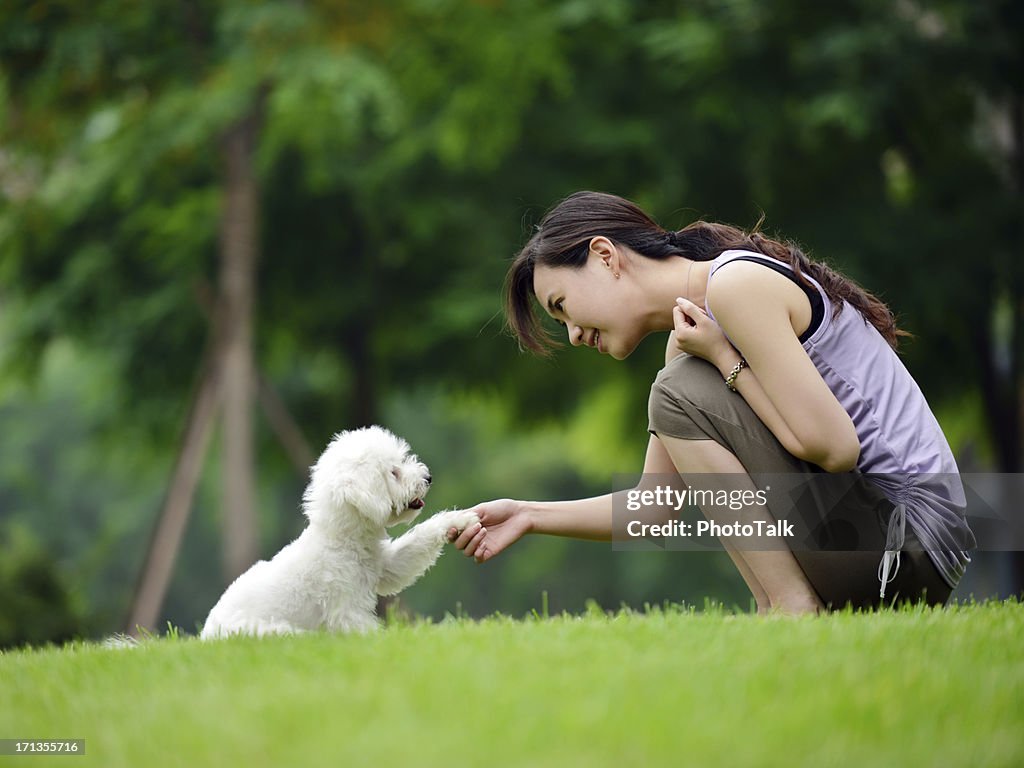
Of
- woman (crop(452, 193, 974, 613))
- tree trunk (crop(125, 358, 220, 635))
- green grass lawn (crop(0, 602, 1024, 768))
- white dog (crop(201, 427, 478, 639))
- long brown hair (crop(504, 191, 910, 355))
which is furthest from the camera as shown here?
tree trunk (crop(125, 358, 220, 635))

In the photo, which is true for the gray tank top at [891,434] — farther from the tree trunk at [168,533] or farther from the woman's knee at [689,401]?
the tree trunk at [168,533]

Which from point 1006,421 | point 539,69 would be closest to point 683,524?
point 539,69

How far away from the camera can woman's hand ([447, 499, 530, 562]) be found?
4.27 m

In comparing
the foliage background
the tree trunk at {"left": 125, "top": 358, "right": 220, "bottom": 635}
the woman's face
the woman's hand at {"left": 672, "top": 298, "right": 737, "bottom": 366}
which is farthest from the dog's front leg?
the foliage background

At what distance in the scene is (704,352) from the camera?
4051 millimetres

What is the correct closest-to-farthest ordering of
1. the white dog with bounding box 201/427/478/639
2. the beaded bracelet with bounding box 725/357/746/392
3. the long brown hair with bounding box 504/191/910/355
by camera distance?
the beaded bracelet with bounding box 725/357/746/392
the white dog with bounding box 201/427/478/639
the long brown hair with bounding box 504/191/910/355

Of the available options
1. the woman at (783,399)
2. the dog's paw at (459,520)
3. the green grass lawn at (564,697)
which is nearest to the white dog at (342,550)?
the dog's paw at (459,520)

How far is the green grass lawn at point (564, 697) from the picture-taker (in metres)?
2.48

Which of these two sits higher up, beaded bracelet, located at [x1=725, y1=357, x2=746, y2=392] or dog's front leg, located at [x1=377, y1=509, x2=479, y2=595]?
beaded bracelet, located at [x1=725, y1=357, x2=746, y2=392]

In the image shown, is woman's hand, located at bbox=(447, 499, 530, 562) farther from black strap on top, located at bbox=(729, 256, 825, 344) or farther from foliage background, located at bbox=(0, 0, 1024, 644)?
foliage background, located at bbox=(0, 0, 1024, 644)

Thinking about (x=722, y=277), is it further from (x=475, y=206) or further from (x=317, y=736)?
(x=475, y=206)

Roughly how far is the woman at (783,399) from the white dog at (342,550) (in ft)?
0.80

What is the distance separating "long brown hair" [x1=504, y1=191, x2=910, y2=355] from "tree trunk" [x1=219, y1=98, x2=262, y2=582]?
20.0ft

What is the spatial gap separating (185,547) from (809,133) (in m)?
20.2
